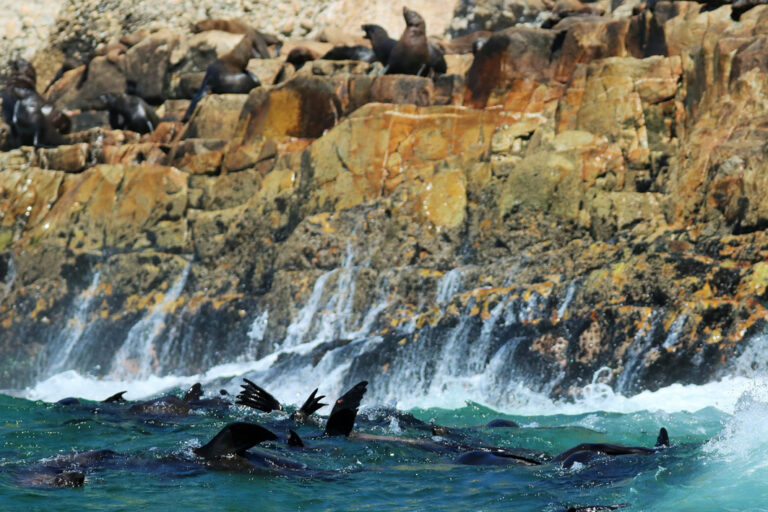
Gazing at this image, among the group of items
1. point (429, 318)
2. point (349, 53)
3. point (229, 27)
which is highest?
point (229, 27)

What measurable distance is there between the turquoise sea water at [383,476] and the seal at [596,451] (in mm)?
97

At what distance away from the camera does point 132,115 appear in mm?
20125

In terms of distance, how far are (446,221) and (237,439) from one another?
25.9 feet

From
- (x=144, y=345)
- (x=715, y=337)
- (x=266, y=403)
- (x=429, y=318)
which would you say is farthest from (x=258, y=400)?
(x=144, y=345)

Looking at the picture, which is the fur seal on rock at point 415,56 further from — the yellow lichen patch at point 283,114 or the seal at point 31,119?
the seal at point 31,119

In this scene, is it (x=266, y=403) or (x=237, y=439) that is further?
(x=266, y=403)

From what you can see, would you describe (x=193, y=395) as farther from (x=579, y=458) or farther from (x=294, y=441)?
(x=579, y=458)

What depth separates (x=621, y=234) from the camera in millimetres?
11523

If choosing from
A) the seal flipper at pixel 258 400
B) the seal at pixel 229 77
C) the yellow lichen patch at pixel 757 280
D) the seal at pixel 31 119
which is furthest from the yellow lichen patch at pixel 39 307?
the yellow lichen patch at pixel 757 280

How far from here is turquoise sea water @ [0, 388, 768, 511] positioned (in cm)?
511

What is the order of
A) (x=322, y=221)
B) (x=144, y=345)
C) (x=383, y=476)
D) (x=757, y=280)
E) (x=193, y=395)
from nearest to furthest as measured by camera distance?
(x=383, y=476)
(x=193, y=395)
(x=757, y=280)
(x=322, y=221)
(x=144, y=345)

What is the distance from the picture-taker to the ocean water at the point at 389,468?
203 inches

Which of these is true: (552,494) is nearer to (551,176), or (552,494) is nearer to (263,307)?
(551,176)

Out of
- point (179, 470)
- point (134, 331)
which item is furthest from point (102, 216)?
point (179, 470)
